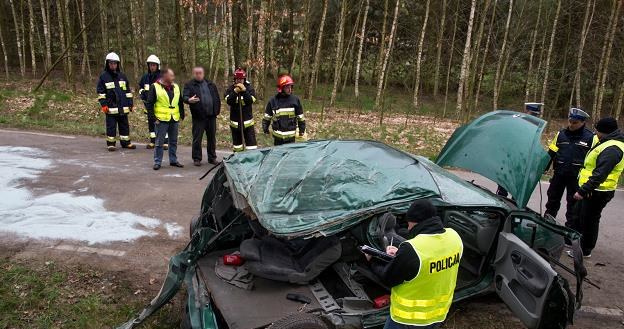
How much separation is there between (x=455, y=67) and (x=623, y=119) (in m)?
8.96

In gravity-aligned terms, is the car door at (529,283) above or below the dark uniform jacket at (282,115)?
below

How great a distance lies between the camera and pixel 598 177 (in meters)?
5.07

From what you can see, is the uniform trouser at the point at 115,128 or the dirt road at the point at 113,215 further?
Answer: the uniform trouser at the point at 115,128

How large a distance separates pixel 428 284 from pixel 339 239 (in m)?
0.88

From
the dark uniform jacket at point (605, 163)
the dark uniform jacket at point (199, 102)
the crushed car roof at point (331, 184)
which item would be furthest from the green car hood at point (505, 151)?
the dark uniform jacket at point (199, 102)

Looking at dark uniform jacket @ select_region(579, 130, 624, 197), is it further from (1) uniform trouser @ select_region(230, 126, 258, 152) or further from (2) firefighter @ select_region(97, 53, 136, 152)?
(2) firefighter @ select_region(97, 53, 136, 152)

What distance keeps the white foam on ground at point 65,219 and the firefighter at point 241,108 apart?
2.78 meters

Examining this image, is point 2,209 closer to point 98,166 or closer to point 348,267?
point 98,166

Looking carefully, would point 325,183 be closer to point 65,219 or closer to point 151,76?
point 65,219

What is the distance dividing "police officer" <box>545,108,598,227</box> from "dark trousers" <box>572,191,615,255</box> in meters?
0.22

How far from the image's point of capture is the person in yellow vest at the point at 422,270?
272 centimetres

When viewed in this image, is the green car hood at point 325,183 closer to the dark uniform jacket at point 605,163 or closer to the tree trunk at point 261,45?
the dark uniform jacket at point 605,163

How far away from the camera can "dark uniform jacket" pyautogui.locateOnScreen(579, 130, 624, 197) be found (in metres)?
5.05

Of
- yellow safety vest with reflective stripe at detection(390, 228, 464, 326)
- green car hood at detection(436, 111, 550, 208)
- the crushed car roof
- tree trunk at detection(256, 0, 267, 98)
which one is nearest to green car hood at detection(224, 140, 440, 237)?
the crushed car roof
